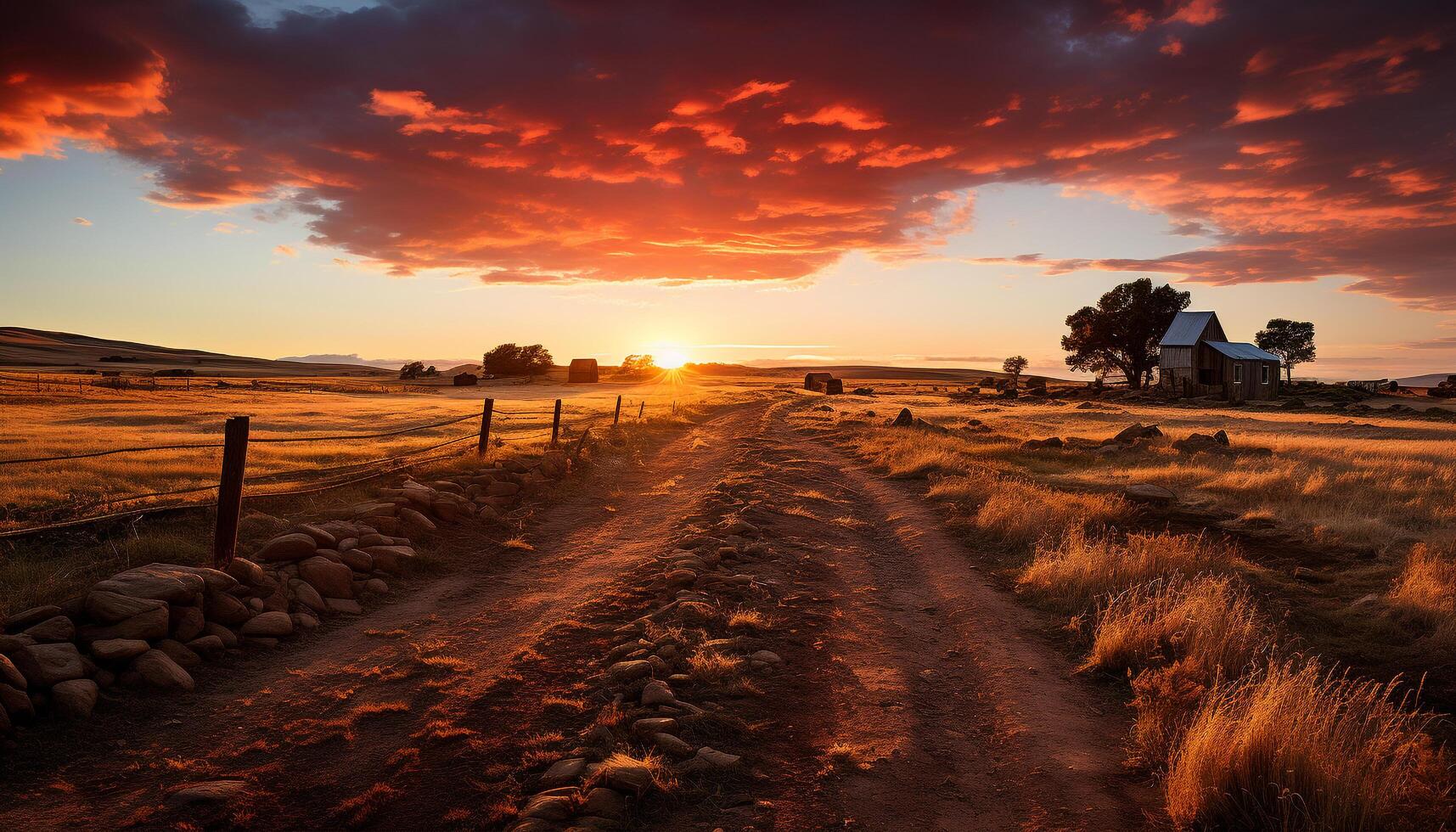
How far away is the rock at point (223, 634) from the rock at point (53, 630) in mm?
1135

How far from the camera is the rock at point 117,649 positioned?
21.7 ft

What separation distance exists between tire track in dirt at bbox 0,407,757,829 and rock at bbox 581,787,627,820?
1.08 meters

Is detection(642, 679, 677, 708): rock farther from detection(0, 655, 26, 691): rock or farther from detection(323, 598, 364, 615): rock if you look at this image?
detection(0, 655, 26, 691): rock

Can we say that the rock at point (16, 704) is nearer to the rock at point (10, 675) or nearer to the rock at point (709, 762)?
the rock at point (10, 675)

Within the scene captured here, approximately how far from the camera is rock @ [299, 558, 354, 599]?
30.3 feet

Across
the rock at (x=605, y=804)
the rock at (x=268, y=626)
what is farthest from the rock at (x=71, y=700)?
the rock at (x=605, y=804)

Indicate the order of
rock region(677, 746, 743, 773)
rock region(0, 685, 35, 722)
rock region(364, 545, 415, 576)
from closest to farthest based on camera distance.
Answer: rock region(677, 746, 743, 773)
rock region(0, 685, 35, 722)
rock region(364, 545, 415, 576)

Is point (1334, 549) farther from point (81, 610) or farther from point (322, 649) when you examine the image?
point (81, 610)

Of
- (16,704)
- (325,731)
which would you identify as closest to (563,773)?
(325,731)

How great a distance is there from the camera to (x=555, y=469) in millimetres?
18219

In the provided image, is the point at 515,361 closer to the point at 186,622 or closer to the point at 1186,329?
the point at 1186,329

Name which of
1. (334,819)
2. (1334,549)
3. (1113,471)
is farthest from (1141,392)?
(334,819)

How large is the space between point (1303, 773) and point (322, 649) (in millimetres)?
9049

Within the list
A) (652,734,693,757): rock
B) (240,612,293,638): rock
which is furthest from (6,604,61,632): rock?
(652,734,693,757): rock
